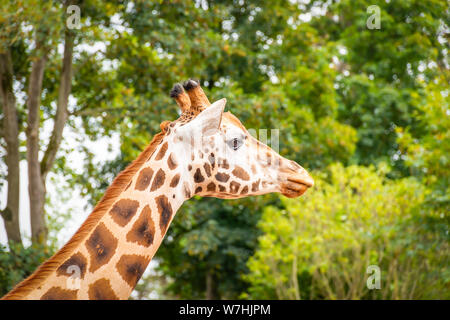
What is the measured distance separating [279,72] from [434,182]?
6.10m

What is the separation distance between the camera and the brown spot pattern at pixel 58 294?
2514 millimetres

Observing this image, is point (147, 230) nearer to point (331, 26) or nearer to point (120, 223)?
point (120, 223)

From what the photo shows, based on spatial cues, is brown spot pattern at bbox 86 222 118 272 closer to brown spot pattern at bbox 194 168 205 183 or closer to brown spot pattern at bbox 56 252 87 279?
brown spot pattern at bbox 56 252 87 279

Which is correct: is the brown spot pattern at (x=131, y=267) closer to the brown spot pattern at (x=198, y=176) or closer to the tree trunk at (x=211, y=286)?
the brown spot pattern at (x=198, y=176)

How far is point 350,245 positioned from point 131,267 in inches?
350

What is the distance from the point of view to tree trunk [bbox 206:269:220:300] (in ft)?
46.1

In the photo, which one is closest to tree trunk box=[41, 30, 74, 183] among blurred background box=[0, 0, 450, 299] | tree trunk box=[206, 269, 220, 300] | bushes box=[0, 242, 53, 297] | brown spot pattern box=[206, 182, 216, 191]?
blurred background box=[0, 0, 450, 299]

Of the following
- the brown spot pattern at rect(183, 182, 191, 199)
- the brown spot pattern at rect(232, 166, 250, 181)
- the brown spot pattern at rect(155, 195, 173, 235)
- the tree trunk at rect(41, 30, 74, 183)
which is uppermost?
the tree trunk at rect(41, 30, 74, 183)

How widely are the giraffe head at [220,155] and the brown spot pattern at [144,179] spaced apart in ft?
0.56

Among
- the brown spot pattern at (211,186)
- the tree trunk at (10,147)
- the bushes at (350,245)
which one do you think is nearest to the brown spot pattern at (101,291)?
the brown spot pattern at (211,186)

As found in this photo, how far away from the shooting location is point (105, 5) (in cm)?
965

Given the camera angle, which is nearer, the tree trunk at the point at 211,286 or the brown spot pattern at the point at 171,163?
the brown spot pattern at the point at 171,163

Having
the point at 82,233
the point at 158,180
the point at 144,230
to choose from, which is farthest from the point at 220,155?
the point at 82,233

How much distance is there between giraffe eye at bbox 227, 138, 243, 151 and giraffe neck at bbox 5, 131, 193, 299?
0.99ft
